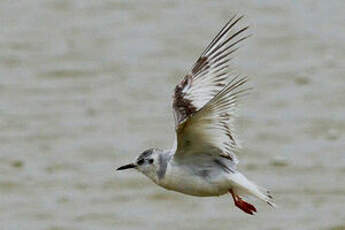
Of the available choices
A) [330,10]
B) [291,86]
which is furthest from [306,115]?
[330,10]

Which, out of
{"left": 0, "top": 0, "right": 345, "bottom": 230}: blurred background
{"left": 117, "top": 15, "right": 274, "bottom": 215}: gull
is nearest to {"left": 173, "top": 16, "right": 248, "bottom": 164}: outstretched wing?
{"left": 117, "top": 15, "right": 274, "bottom": 215}: gull

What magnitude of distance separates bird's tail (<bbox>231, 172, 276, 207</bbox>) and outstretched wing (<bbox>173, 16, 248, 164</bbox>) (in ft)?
0.67

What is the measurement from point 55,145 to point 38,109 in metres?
1.08

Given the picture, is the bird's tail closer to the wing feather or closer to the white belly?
the white belly

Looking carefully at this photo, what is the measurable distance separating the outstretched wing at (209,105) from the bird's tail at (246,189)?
20 cm

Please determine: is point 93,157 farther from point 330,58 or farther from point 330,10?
point 330,10

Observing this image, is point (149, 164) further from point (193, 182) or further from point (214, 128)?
point (214, 128)

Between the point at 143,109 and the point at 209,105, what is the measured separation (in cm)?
792

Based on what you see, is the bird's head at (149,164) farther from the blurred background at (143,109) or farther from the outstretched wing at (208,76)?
the blurred background at (143,109)

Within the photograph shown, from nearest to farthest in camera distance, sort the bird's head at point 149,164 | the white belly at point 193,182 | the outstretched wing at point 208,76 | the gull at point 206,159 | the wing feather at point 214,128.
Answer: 1. the wing feather at point 214,128
2. the gull at point 206,159
3. the white belly at point 193,182
4. the bird's head at point 149,164
5. the outstretched wing at point 208,76

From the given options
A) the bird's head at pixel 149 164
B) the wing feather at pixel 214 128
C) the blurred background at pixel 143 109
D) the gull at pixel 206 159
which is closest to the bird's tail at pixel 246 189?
the gull at pixel 206 159

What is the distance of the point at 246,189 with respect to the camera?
8.15 m

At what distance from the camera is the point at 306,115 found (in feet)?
50.3

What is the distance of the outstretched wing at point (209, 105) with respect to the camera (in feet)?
25.5
